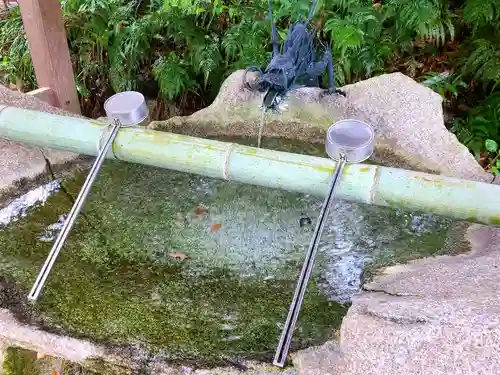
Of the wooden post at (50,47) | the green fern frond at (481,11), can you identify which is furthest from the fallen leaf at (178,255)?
the green fern frond at (481,11)

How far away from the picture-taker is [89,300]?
2.14 meters

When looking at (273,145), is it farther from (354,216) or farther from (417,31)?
(417,31)

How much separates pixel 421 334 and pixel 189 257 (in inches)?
51.4

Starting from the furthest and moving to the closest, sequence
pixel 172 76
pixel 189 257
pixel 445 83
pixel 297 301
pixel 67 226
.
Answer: pixel 172 76
pixel 445 83
pixel 189 257
pixel 67 226
pixel 297 301

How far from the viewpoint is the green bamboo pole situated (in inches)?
83.5

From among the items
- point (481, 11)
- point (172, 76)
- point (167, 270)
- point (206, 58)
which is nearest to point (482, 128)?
point (481, 11)

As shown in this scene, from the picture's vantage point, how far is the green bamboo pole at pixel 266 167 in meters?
2.12

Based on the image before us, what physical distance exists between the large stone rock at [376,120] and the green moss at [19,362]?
1615mm

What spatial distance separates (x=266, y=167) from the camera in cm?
232

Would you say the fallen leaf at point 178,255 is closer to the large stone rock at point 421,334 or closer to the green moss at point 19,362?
the green moss at point 19,362

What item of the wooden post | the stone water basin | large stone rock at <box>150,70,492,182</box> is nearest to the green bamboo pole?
the stone water basin

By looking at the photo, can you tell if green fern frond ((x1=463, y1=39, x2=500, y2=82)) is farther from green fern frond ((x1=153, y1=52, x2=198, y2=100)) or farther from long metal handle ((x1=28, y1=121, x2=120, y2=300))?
long metal handle ((x1=28, y1=121, x2=120, y2=300))

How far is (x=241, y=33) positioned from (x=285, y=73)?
2.50 meters

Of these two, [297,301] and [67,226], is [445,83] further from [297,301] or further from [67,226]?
[67,226]
